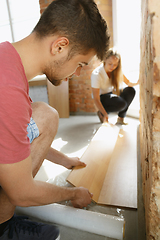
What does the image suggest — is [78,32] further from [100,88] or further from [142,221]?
[100,88]

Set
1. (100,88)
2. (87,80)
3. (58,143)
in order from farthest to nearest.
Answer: (87,80) → (100,88) → (58,143)

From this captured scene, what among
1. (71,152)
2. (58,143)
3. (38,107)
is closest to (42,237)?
(38,107)

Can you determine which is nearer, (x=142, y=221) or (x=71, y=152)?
(x=142, y=221)

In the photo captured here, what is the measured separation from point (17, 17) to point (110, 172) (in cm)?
406

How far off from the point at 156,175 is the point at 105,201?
0.62 m

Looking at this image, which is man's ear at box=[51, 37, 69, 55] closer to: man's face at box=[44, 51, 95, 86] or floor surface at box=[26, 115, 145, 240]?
man's face at box=[44, 51, 95, 86]

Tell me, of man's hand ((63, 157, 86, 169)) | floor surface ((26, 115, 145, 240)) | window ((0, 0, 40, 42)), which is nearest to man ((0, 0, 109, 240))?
floor surface ((26, 115, 145, 240))

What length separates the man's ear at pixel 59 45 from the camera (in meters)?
0.87

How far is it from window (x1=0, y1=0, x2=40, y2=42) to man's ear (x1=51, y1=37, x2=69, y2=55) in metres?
3.58

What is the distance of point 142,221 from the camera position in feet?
3.65

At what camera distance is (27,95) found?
76 cm

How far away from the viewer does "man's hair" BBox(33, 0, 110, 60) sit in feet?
2.87

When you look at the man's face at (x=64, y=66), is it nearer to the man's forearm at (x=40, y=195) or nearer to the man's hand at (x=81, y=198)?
the man's forearm at (x=40, y=195)

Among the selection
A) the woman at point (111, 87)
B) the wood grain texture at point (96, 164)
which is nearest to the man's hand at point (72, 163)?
the wood grain texture at point (96, 164)
